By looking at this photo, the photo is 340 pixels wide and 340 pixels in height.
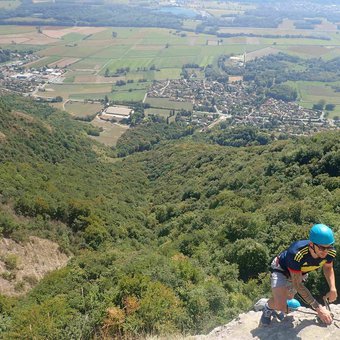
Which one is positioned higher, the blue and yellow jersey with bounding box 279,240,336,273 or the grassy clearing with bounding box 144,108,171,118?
the blue and yellow jersey with bounding box 279,240,336,273

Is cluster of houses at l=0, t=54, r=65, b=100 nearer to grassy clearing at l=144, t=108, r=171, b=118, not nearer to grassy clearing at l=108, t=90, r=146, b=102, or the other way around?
grassy clearing at l=108, t=90, r=146, b=102

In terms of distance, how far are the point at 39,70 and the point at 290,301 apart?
20014 centimetres

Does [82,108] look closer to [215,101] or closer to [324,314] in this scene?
[215,101]

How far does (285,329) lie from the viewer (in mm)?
10508

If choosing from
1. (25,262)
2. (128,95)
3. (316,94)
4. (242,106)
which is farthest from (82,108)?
(25,262)

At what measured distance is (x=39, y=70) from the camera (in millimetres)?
190875

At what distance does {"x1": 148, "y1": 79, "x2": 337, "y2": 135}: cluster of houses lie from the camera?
142 metres

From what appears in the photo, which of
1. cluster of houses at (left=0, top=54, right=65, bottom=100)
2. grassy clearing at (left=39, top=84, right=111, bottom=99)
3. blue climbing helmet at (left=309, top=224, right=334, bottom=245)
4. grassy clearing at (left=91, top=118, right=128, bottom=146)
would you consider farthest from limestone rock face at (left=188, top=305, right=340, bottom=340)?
grassy clearing at (left=39, top=84, right=111, bottom=99)

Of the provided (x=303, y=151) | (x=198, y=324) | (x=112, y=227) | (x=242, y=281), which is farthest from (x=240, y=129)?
(x=198, y=324)

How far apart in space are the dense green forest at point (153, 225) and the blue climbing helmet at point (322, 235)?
5.93m

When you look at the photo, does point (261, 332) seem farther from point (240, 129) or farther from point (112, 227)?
point (240, 129)

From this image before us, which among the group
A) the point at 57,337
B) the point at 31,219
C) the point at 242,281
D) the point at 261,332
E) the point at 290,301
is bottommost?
the point at 31,219

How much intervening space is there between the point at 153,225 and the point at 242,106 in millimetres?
128031

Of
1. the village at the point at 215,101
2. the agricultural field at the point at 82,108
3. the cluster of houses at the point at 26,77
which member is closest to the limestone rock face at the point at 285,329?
the village at the point at 215,101
